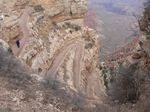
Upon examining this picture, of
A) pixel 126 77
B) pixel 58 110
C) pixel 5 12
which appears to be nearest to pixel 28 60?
pixel 5 12

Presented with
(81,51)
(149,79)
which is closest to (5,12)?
(81,51)

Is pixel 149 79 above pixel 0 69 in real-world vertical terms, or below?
below

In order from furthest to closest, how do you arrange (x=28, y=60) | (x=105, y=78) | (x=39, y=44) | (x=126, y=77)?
1. (x=105, y=78)
2. (x=39, y=44)
3. (x=28, y=60)
4. (x=126, y=77)

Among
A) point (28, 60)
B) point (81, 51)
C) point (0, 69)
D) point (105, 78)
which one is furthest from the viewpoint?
point (105, 78)

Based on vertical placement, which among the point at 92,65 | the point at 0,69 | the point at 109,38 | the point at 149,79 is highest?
the point at 0,69

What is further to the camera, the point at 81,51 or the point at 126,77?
the point at 81,51

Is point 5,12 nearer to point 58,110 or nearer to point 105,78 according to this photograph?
point 105,78

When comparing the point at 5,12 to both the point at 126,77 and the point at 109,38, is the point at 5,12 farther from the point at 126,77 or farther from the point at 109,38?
the point at 109,38
